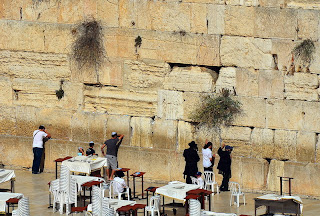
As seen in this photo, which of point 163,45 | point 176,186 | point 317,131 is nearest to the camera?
point 176,186

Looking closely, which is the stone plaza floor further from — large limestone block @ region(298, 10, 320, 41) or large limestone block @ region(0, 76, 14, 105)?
large limestone block @ region(298, 10, 320, 41)

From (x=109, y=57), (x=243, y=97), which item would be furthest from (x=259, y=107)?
(x=109, y=57)

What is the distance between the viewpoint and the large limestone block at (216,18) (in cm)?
2038

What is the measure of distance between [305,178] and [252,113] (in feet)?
6.11

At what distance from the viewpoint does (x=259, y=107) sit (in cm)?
2009

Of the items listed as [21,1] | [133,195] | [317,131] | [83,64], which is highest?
[21,1]

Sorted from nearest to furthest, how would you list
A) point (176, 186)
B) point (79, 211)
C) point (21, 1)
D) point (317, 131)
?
point (79, 211), point (176, 186), point (317, 131), point (21, 1)

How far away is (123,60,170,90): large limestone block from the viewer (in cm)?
2122

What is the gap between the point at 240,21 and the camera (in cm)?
2017

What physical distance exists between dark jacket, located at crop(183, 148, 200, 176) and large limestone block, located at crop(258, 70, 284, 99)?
193cm

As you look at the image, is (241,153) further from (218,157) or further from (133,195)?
(133,195)

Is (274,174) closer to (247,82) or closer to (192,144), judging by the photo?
(192,144)

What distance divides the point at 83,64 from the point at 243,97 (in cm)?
411

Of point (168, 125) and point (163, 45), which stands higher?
point (163, 45)
